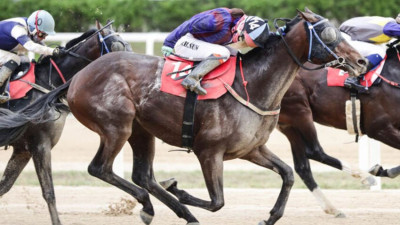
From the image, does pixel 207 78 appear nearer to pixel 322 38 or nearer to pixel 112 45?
pixel 322 38

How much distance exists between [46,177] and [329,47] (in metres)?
3.05

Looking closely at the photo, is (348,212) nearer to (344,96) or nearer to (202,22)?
(344,96)

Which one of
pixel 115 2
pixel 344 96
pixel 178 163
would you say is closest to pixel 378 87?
pixel 344 96

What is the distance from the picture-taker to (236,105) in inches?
318

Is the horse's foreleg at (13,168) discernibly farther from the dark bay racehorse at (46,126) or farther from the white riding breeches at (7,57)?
the white riding breeches at (7,57)

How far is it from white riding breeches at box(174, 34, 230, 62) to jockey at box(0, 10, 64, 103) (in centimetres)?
153

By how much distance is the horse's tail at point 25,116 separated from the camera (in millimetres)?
8477

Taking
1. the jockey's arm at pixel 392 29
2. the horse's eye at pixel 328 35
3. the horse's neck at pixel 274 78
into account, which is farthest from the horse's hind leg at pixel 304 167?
the horse's eye at pixel 328 35

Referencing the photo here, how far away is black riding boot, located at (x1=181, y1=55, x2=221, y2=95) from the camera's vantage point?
8008 millimetres

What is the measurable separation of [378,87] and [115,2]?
517 inches

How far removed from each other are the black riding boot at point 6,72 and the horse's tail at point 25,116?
32 cm

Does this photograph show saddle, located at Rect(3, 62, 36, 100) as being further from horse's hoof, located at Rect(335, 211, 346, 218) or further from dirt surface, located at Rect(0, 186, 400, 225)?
horse's hoof, located at Rect(335, 211, 346, 218)

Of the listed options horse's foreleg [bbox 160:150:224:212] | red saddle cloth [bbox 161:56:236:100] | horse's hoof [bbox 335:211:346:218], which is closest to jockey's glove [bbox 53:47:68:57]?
red saddle cloth [bbox 161:56:236:100]

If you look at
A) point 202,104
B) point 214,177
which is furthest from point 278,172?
point 202,104
